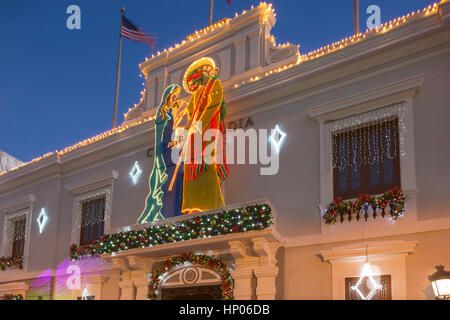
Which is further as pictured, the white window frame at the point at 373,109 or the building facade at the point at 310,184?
the white window frame at the point at 373,109

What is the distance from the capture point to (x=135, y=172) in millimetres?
15758

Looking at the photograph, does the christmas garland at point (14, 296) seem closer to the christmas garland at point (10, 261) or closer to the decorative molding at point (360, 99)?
the christmas garland at point (10, 261)

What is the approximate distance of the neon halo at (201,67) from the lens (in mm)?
15133

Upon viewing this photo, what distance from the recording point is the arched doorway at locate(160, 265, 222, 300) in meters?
12.4

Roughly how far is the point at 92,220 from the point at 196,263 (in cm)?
517

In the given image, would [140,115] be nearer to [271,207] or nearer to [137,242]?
[137,242]

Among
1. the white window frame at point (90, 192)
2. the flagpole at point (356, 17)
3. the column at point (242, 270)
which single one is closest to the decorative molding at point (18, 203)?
the white window frame at point (90, 192)

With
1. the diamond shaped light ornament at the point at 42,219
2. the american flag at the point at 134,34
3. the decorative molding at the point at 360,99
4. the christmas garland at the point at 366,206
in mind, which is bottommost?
the christmas garland at the point at 366,206

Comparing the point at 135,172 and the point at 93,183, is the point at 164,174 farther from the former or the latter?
the point at 93,183

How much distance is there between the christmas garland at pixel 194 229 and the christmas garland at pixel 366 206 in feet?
4.47

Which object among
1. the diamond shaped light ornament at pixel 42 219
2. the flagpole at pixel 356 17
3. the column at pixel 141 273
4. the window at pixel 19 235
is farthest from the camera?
the window at pixel 19 235

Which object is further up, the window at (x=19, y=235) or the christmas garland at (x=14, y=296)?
the window at (x=19, y=235)

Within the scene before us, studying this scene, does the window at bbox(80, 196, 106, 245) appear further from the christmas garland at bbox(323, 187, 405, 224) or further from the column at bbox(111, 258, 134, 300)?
the christmas garland at bbox(323, 187, 405, 224)

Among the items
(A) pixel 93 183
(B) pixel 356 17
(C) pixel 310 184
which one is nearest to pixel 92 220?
(A) pixel 93 183
